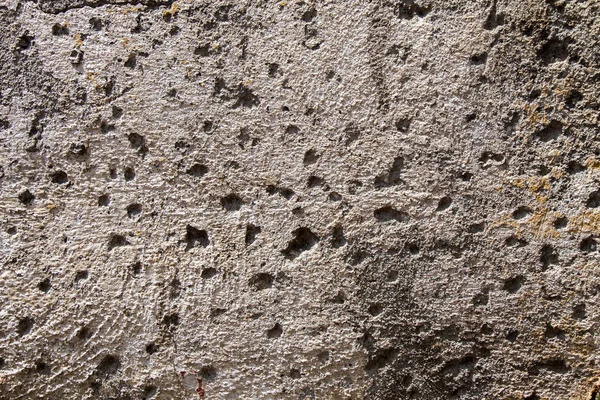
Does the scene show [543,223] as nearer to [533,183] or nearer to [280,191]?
[533,183]

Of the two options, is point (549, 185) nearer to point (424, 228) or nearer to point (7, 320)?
point (424, 228)

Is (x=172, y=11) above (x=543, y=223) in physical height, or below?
above

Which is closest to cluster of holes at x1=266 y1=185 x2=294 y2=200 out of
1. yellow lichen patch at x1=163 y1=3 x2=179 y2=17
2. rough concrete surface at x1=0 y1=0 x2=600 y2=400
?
rough concrete surface at x1=0 y1=0 x2=600 y2=400

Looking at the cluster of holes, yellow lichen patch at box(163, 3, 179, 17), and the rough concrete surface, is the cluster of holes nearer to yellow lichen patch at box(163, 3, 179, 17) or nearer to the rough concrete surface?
the rough concrete surface

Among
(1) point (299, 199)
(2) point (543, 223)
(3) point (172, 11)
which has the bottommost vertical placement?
(2) point (543, 223)

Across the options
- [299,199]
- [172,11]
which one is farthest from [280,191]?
[172,11]

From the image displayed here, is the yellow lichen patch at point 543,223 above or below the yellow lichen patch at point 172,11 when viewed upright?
below

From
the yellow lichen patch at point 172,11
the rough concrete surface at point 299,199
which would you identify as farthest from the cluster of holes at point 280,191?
the yellow lichen patch at point 172,11

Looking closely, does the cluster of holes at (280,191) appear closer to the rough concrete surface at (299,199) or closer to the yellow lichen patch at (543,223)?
the rough concrete surface at (299,199)
